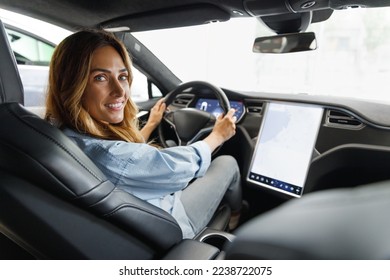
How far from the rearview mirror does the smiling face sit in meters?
0.66

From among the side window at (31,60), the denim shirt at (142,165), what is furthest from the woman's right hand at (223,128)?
the side window at (31,60)

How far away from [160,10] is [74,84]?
677mm

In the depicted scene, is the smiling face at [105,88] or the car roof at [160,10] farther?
the car roof at [160,10]

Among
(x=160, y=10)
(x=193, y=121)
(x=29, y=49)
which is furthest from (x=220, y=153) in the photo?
(x=29, y=49)

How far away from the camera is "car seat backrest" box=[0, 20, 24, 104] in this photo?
910 mm

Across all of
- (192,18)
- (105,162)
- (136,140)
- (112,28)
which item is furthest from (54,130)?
(112,28)

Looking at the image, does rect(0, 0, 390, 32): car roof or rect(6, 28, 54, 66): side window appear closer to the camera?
rect(0, 0, 390, 32): car roof

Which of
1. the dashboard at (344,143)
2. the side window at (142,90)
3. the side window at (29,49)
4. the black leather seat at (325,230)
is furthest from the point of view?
the side window at (142,90)

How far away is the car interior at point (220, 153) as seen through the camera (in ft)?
0.98

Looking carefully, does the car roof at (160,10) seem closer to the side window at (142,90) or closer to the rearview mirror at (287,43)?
the rearview mirror at (287,43)

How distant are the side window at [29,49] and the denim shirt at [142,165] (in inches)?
46.7

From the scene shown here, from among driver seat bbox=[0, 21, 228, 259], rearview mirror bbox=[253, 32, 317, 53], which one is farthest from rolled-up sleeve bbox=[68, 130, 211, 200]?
rearview mirror bbox=[253, 32, 317, 53]

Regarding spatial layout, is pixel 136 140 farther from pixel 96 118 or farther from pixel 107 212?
pixel 107 212

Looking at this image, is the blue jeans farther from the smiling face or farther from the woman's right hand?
the smiling face
